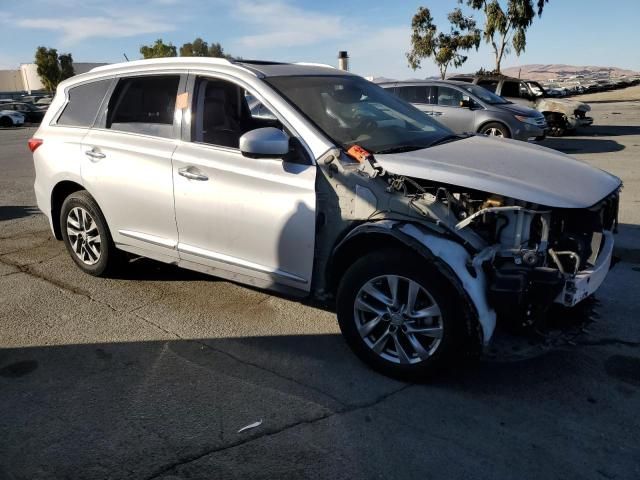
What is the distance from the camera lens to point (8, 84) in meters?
106

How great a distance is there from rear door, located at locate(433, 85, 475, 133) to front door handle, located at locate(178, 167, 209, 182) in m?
10.1

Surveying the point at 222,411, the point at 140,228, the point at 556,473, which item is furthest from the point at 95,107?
the point at 556,473

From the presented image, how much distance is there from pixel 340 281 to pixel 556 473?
157cm

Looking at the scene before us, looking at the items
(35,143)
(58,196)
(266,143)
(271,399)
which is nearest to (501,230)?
(266,143)

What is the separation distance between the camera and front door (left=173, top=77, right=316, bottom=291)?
3.60 m

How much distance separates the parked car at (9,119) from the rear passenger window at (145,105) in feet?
104

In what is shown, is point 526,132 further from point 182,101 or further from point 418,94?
point 182,101

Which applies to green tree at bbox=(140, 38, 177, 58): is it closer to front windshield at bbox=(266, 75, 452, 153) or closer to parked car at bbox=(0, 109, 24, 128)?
parked car at bbox=(0, 109, 24, 128)

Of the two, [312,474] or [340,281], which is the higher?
[340,281]

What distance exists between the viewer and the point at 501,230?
10.5 ft

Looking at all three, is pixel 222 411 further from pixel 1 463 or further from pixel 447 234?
pixel 447 234

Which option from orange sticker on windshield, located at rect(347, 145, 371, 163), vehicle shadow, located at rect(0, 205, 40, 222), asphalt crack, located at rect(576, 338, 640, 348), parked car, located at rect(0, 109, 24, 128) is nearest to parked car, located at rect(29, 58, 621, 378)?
orange sticker on windshield, located at rect(347, 145, 371, 163)

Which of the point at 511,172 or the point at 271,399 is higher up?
the point at 511,172

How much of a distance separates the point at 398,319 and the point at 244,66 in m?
2.22
